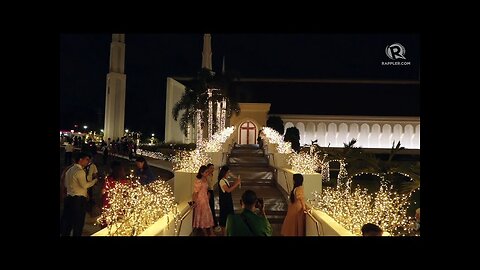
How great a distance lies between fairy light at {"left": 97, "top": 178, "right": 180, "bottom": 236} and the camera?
6160mm

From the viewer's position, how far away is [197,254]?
195 inches

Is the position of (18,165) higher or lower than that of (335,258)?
higher

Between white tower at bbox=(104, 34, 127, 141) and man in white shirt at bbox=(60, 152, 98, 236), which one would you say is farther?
white tower at bbox=(104, 34, 127, 141)

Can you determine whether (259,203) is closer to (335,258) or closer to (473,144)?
(335,258)

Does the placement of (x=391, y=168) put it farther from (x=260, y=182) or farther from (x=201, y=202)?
(x=260, y=182)

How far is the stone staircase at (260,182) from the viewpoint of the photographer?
10.4 metres

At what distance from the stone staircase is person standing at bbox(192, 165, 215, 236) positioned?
2.05m

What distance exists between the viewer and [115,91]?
3800 centimetres

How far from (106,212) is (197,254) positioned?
219cm

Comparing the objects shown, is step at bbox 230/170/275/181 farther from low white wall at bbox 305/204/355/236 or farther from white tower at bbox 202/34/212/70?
white tower at bbox 202/34/212/70

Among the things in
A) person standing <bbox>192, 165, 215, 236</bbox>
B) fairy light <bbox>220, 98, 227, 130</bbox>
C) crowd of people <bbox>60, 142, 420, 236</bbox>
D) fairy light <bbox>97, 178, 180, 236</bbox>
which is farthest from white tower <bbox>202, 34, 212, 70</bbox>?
fairy light <bbox>97, 178, 180, 236</bbox>

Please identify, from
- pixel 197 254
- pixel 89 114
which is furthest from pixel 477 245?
pixel 89 114

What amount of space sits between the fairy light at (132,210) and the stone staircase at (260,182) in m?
2.99

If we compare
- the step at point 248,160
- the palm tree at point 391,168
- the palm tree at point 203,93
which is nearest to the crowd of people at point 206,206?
the palm tree at point 391,168
